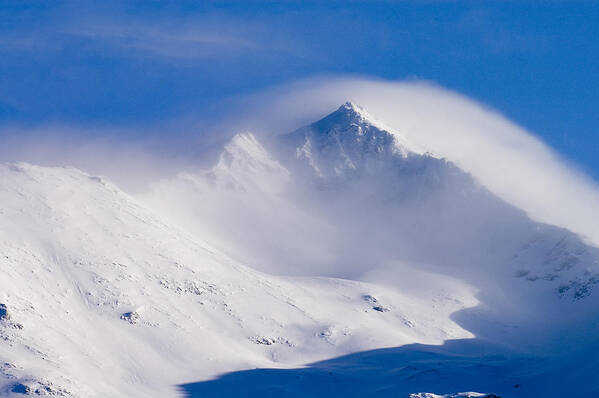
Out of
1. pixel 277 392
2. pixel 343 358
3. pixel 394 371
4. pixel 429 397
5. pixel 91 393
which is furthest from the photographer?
pixel 343 358

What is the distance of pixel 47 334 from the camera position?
176 meters

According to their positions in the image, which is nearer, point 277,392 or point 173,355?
point 277,392

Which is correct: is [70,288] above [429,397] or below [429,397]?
above

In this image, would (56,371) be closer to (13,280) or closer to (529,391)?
(13,280)

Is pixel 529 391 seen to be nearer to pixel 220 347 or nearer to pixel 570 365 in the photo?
pixel 570 365

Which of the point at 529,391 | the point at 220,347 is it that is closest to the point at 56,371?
the point at 220,347

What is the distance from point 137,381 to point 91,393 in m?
15.8

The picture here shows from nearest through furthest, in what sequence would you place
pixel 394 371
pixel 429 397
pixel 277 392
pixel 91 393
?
1. pixel 429 397
2. pixel 91 393
3. pixel 277 392
4. pixel 394 371

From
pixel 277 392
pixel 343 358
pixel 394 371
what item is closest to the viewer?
pixel 277 392

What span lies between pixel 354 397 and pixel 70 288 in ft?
249

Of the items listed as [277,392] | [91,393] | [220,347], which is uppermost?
[220,347]

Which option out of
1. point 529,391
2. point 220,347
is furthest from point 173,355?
point 529,391

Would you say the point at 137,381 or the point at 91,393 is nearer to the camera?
the point at 91,393

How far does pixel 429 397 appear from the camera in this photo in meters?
141
